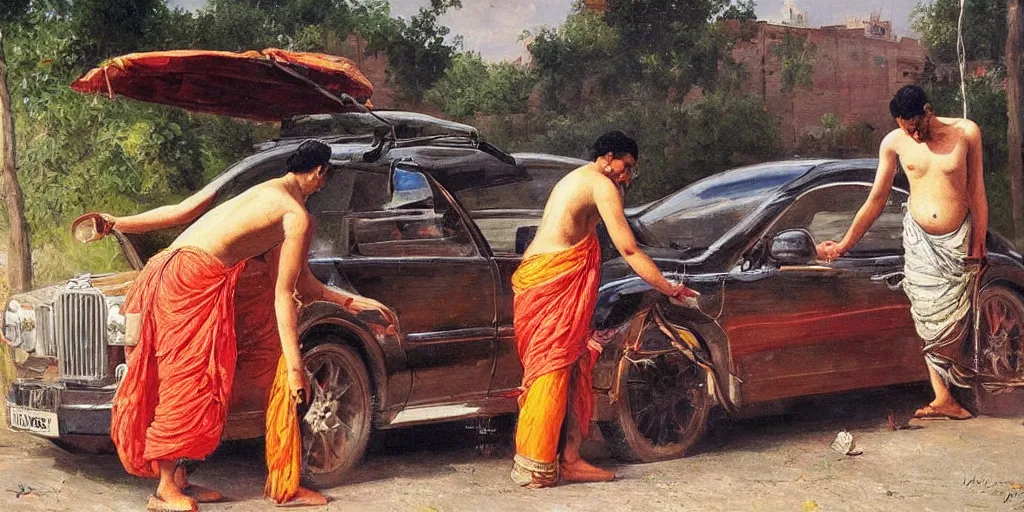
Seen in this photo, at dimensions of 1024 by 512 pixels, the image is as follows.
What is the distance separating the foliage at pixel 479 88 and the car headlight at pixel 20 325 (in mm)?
2682

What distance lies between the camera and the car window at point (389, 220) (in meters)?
5.99

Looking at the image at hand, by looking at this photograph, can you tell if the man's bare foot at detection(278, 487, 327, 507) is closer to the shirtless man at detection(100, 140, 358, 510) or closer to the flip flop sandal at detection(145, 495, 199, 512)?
the shirtless man at detection(100, 140, 358, 510)

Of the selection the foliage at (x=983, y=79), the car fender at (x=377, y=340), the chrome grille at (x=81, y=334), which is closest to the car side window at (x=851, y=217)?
the foliage at (x=983, y=79)

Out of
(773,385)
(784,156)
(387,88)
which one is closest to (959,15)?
(784,156)

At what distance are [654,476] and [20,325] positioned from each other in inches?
124

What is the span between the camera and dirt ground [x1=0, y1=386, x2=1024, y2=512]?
5445mm

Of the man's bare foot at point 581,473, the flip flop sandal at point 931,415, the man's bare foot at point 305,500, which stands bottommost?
the flip flop sandal at point 931,415

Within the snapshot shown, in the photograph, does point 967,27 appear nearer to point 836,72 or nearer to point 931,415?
point 836,72

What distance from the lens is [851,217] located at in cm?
→ 701

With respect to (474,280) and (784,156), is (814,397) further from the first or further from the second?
(474,280)

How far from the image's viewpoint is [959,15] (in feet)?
26.9

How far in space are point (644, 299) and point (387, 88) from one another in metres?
2.11

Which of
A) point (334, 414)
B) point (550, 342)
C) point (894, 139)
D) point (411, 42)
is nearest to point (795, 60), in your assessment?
point (894, 139)
